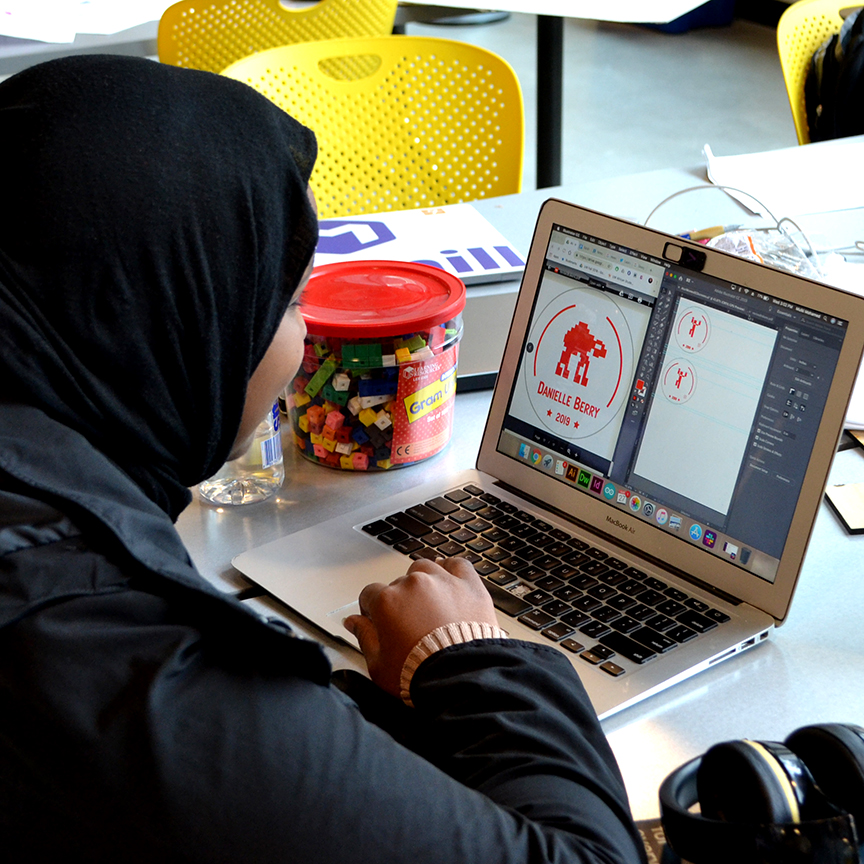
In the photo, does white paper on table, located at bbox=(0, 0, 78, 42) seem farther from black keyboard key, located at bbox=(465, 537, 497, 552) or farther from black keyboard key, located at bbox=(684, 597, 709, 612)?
black keyboard key, located at bbox=(684, 597, 709, 612)

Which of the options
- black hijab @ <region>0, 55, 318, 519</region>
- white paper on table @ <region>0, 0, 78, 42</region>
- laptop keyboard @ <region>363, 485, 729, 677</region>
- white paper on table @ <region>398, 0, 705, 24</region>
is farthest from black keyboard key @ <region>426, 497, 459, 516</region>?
white paper on table @ <region>0, 0, 78, 42</region>

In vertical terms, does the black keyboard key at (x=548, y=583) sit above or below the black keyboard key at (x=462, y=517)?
above

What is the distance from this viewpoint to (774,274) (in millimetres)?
898

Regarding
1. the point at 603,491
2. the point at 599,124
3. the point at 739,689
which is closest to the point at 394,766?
the point at 739,689

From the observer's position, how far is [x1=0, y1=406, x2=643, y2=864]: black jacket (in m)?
0.54

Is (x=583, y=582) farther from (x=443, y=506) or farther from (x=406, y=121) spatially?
(x=406, y=121)

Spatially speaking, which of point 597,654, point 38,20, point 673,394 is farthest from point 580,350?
point 38,20

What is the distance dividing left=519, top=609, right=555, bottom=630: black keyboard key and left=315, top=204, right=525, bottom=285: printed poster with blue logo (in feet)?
1.95

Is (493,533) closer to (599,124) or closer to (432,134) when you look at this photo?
(432,134)

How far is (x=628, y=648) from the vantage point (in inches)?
34.2

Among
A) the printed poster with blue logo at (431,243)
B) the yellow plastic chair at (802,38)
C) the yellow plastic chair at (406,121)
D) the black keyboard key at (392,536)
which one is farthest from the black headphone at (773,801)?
the yellow plastic chair at (802,38)

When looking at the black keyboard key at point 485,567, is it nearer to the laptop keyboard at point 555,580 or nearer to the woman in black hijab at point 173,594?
the laptop keyboard at point 555,580

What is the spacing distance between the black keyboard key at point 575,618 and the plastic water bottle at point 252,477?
384 mm

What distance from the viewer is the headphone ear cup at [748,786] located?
1.92ft
